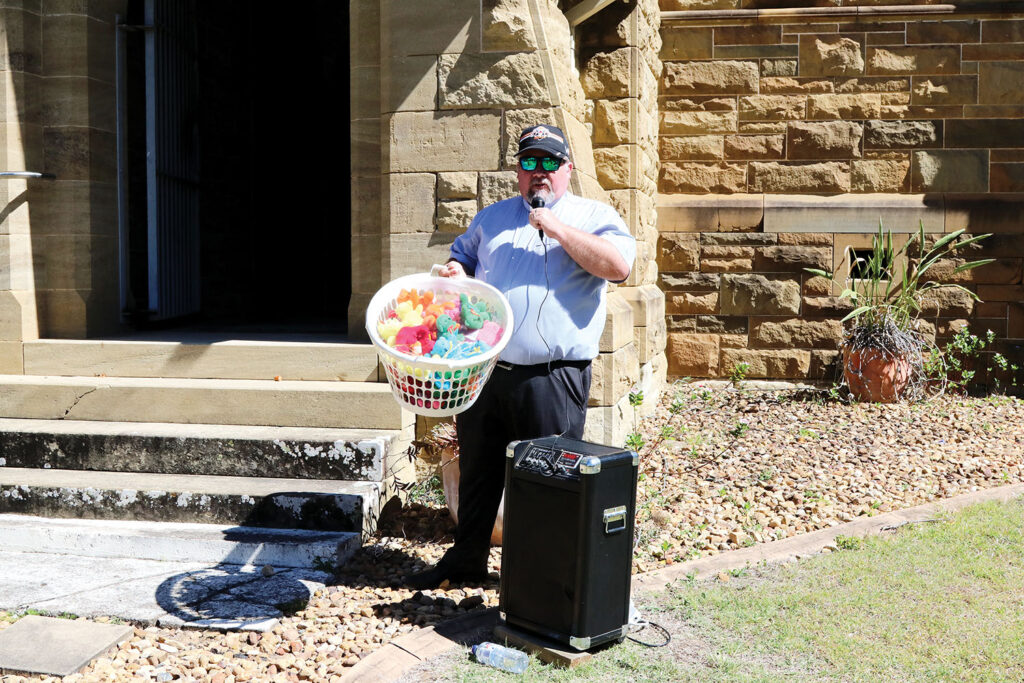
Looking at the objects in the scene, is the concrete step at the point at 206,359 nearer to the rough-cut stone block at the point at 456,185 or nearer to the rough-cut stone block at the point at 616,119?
the rough-cut stone block at the point at 456,185

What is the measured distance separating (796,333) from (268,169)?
5564 millimetres

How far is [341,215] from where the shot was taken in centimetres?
1140

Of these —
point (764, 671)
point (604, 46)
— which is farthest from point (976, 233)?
point (764, 671)

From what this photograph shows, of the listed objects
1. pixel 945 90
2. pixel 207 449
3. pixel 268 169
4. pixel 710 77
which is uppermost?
pixel 710 77

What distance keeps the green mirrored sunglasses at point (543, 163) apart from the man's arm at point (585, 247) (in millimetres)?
176

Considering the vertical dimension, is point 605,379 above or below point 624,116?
below

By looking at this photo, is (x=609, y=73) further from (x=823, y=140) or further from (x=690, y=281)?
(x=823, y=140)

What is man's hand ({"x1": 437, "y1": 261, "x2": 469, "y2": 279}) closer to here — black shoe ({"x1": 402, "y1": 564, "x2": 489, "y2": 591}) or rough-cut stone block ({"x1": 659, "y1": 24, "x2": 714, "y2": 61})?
black shoe ({"x1": 402, "y1": 564, "x2": 489, "y2": 591})

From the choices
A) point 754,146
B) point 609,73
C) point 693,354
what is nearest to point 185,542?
point 609,73

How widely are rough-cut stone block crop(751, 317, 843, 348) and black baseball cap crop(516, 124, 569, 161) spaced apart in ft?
17.2

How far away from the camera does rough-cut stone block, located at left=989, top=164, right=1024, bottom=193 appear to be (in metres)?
8.24

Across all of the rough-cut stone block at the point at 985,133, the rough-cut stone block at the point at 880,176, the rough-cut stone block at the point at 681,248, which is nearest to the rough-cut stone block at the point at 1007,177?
the rough-cut stone block at the point at 985,133

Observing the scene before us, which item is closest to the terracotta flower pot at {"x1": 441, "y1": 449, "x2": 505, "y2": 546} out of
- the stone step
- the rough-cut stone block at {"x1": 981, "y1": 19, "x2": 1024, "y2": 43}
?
the stone step

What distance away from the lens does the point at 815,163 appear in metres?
8.47
